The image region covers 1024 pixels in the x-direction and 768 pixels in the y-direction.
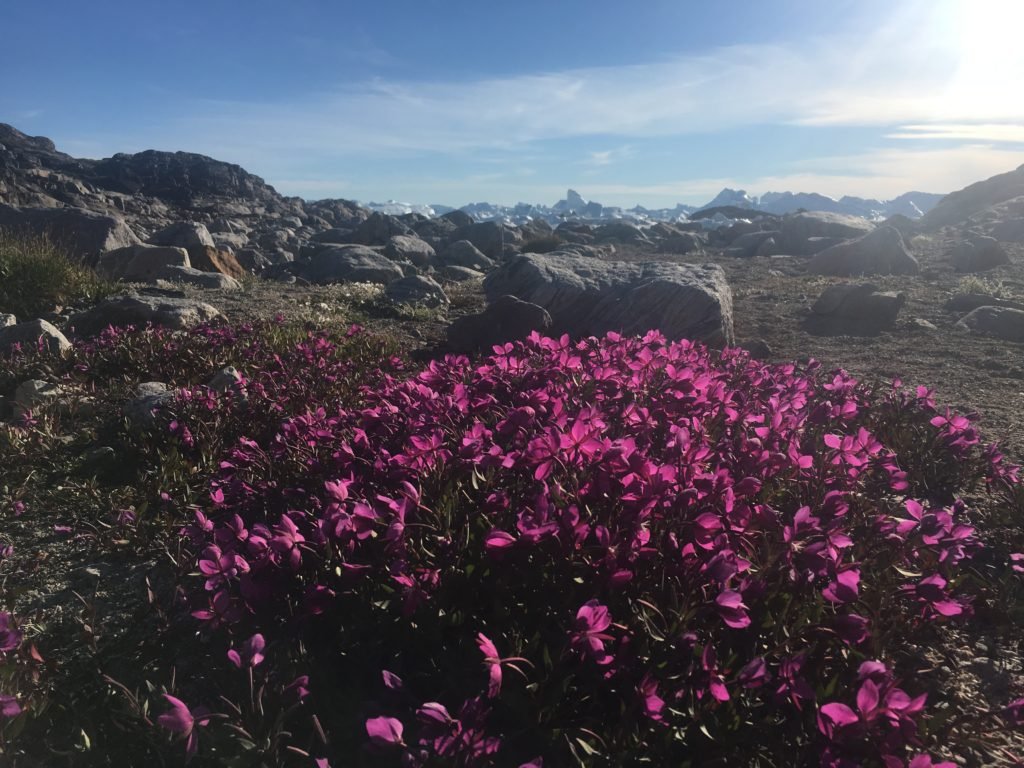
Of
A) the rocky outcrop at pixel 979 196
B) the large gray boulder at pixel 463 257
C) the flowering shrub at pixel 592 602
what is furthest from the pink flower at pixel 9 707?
the rocky outcrop at pixel 979 196

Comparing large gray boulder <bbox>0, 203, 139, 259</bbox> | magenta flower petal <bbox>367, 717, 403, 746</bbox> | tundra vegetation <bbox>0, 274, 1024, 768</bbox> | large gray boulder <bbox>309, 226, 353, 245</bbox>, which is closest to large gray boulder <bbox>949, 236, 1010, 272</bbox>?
tundra vegetation <bbox>0, 274, 1024, 768</bbox>

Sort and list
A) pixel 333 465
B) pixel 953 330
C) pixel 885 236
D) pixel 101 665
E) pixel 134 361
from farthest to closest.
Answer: pixel 885 236 < pixel 953 330 < pixel 134 361 < pixel 333 465 < pixel 101 665

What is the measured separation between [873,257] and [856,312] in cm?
955

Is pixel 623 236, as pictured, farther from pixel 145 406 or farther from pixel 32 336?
pixel 145 406

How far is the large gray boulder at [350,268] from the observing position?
18.8 m

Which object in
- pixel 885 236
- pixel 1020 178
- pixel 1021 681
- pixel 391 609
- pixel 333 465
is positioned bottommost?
pixel 1021 681

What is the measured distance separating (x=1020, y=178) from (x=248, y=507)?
243 feet

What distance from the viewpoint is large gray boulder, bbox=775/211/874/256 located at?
30.9 m

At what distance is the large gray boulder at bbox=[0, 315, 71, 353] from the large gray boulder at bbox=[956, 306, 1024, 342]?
12.2 metres

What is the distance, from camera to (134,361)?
6703mm

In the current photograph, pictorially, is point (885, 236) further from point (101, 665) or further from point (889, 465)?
point (101, 665)

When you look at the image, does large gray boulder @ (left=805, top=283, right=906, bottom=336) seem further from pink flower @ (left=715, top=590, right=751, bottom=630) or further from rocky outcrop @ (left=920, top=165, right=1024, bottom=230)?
rocky outcrop @ (left=920, top=165, right=1024, bottom=230)

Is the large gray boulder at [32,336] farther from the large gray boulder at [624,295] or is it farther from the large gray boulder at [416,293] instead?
the large gray boulder at [624,295]

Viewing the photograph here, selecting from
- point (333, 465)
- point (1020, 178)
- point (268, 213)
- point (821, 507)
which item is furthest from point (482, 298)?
point (268, 213)
